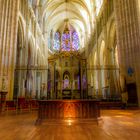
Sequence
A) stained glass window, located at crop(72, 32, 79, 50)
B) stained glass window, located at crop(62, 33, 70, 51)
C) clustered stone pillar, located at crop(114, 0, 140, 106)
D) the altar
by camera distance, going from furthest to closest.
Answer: stained glass window, located at crop(72, 32, 79, 50)
stained glass window, located at crop(62, 33, 70, 51)
clustered stone pillar, located at crop(114, 0, 140, 106)
the altar

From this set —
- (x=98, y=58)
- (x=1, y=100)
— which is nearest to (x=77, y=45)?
(x=98, y=58)

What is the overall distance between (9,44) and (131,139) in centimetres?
1078

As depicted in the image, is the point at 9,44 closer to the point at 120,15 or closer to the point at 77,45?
the point at 120,15

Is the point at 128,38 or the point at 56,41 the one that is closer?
the point at 128,38

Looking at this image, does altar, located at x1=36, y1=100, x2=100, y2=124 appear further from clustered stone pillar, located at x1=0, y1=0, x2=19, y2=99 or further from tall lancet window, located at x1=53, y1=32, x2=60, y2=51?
tall lancet window, located at x1=53, y1=32, x2=60, y2=51

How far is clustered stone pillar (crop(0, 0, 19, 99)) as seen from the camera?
36.2ft

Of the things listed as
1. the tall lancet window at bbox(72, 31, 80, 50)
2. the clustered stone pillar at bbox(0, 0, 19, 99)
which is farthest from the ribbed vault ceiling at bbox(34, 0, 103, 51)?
the clustered stone pillar at bbox(0, 0, 19, 99)

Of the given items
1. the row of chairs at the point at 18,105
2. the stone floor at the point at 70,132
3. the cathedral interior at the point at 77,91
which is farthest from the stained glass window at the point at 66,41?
the stone floor at the point at 70,132

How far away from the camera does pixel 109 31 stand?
59.3 feet

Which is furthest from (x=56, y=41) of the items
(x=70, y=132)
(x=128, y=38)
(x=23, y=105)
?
(x=70, y=132)

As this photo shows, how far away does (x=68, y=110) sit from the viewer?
558 centimetres

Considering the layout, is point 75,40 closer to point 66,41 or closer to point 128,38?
point 66,41

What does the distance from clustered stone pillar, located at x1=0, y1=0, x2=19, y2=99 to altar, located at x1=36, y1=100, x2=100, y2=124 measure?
20.5ft

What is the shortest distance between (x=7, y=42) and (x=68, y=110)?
27.0 feet
